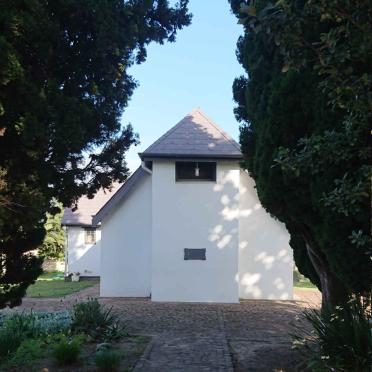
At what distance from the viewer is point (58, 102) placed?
7297 mm

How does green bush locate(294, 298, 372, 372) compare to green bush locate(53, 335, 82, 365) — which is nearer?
green bush locate(294, 298, 372, 372)

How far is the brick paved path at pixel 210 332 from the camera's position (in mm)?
7969

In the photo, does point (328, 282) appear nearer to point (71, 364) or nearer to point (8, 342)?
point (71, 364)

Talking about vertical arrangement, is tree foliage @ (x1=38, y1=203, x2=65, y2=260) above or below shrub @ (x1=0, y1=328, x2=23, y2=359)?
above

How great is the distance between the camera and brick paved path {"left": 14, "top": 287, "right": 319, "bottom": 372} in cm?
797

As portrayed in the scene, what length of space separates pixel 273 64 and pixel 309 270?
4275 mm

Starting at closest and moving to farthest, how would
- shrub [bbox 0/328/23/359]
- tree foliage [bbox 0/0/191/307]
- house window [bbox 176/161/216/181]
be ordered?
tree foliage [bbox 0/0/191/307]
shrub [bbox 0/328/23/359]
house window [bbox 176/161/216/181]

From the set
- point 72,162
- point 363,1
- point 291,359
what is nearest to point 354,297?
point 291,359

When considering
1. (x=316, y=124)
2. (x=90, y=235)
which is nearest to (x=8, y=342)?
(x=316, y=124)

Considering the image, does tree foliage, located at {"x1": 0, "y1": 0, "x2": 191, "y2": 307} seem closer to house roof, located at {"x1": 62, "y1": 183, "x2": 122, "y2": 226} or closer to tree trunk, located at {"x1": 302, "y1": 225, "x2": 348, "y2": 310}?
tree trunk, located at {"x1": 302, "y1": 225, "x2": 348, "y2": 310}

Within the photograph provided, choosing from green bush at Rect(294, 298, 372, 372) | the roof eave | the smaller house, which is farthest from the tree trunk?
the smaller house

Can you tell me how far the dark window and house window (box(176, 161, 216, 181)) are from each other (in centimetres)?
256

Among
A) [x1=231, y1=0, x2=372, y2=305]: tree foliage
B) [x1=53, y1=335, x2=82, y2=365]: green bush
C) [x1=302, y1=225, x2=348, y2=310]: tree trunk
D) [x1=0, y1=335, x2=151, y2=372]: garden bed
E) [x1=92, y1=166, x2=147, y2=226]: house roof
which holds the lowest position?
[x1=0, y1=335, x2=151, y2=372]: garden bed

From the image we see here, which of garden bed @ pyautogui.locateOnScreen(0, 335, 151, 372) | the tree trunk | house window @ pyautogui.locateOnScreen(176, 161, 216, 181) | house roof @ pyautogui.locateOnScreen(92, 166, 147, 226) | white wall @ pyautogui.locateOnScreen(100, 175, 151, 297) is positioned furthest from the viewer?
house roof @ pyautogui.locateOnScreen(92, 166, 147, 226)
